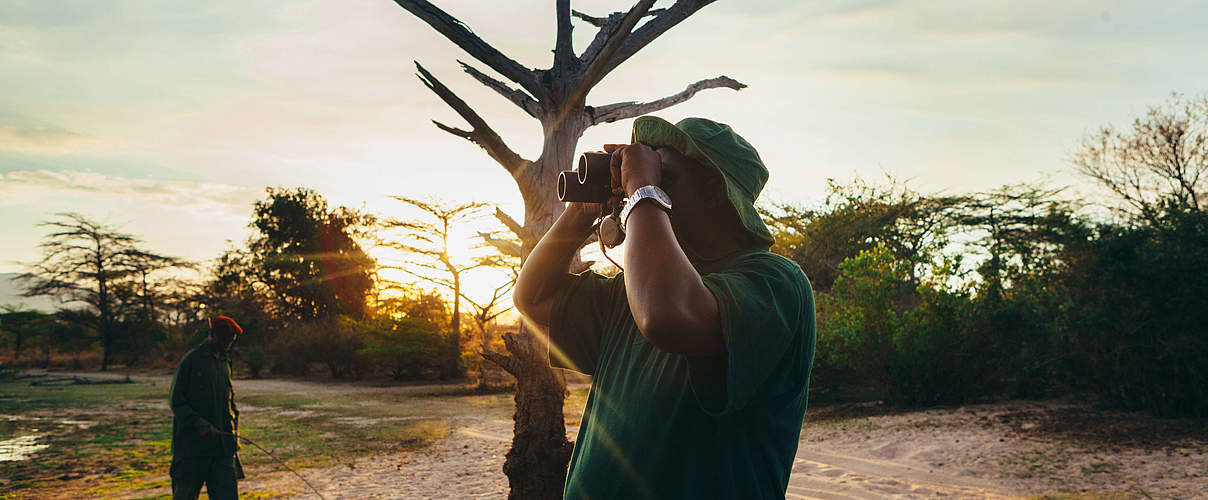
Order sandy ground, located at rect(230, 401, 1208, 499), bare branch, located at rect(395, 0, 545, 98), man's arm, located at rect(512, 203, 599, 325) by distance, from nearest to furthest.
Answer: man's arm, located at rect(512, 203, 599, 325) → bare branch, located at rect(395, 0, 545, 98) → sandy ground, located at rect(230, 401, 1208, 499)

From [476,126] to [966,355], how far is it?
965cm

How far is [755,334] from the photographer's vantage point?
45.1 inches

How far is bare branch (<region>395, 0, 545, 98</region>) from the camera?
397 centimetres

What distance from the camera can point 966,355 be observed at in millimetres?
10883

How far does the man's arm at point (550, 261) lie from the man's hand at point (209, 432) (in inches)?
157

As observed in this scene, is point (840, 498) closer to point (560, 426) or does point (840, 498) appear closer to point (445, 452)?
point (560, 426)

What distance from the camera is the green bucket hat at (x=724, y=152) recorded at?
4.44 feet

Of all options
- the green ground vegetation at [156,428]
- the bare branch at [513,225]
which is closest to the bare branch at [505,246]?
the bare branch at [513,225]

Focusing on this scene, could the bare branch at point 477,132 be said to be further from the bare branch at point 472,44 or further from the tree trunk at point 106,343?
the tree trunk at point 106,343

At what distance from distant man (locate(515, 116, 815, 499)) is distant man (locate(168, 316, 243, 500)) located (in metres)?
4.29

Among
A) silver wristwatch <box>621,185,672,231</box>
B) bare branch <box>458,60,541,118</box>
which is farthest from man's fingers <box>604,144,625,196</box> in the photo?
bare branch <box>458,60,541,118</box>

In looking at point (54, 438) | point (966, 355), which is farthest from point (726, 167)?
point (54, 438)

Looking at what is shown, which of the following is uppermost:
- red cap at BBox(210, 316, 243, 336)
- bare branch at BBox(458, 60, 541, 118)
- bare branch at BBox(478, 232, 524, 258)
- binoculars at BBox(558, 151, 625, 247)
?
bare branch at BBox(458, 60, 541, 118)

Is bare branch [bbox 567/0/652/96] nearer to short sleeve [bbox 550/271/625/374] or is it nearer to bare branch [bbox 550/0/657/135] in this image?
bare branch [bbox 550/0/657/135]
